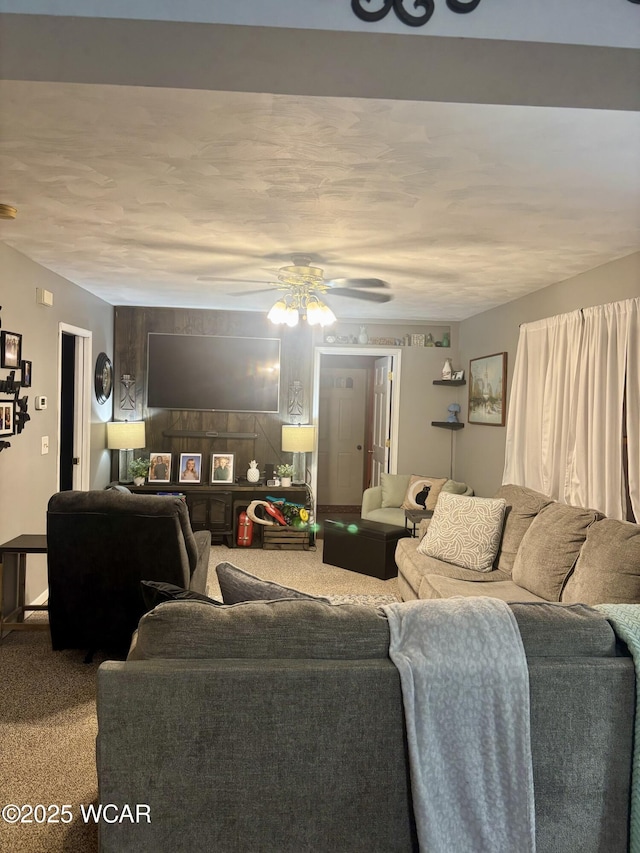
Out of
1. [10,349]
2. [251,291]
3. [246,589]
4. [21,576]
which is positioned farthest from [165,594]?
[251,291]

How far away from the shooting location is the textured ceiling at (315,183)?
6.40 feet

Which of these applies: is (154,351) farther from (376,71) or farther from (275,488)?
(376,71)

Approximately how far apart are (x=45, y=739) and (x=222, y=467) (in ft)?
13.9

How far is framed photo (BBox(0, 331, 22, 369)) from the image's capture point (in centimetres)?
376

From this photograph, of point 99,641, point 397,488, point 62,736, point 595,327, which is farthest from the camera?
point 397,488

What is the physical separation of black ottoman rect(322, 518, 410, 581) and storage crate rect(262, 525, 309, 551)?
0.53m

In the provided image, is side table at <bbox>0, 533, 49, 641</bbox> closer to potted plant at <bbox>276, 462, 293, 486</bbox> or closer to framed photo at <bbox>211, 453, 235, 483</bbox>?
framed photo at <bbox>211, 453, 235, 483</bbox>

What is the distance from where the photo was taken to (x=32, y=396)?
14.1 ft

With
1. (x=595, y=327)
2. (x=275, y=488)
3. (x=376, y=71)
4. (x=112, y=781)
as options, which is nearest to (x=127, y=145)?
(x=376, y=71)

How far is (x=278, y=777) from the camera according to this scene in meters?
1.63

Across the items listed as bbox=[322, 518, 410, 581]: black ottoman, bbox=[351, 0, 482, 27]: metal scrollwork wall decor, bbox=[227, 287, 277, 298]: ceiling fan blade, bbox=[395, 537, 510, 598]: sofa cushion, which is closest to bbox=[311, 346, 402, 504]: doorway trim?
bbox=[322, 518, 410, 581]: black ottoman

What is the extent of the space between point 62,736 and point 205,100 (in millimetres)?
2616

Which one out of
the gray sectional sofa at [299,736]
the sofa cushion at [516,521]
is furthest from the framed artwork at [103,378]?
the gray sectional sofa at [299,736]

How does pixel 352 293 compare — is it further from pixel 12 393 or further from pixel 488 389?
pixel 12 393
